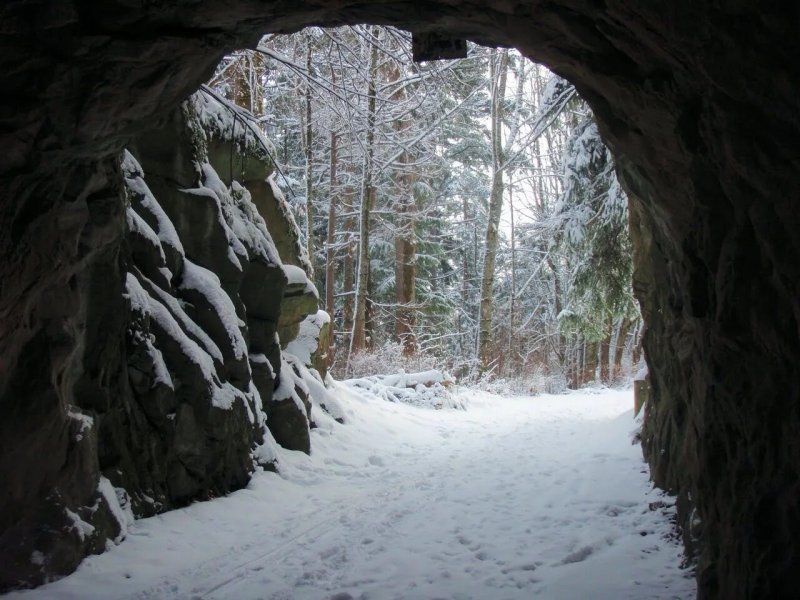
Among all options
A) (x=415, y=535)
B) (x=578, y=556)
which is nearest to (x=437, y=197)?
(x=415, y=535)

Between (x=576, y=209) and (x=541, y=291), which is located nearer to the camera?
(x=576, y=209)

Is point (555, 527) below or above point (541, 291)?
below

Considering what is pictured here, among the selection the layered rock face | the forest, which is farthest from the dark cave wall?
the forest

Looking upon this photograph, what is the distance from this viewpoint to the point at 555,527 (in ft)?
20.8

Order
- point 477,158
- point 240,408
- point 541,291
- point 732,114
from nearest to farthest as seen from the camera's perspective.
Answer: point 732,114, point 240,408, point 477,158, point 541,291

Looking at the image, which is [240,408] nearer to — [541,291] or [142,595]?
[142,595]

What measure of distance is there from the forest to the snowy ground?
4503 millimetres

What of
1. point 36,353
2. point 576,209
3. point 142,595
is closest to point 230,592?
point 142,595

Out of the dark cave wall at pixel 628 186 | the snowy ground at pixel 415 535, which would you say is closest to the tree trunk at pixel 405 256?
the snowy ground at pixel 415 535

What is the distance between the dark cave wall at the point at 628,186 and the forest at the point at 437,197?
4074 mm

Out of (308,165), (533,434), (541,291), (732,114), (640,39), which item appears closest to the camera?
(732,114)

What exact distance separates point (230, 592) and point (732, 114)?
4.70 metres

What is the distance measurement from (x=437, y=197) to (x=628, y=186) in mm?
18246

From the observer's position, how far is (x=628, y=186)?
5.85 m
